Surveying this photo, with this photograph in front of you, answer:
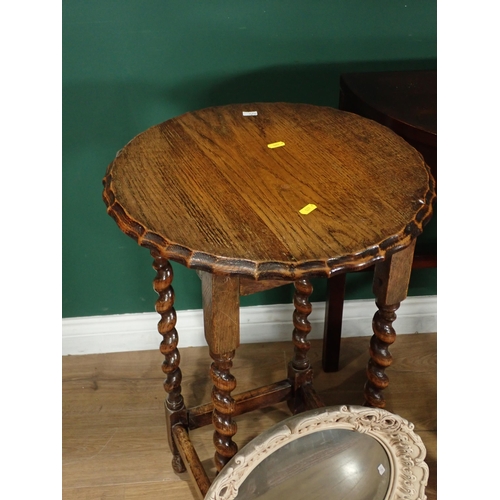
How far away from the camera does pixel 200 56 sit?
1421mm

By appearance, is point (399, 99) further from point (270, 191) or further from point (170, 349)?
point (170, 349)

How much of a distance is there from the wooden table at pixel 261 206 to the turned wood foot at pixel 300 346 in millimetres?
276

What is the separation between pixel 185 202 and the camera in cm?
99

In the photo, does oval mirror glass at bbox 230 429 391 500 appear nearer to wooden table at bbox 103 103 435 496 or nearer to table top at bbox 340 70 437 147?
wooden table at bbox 103 103 435 496

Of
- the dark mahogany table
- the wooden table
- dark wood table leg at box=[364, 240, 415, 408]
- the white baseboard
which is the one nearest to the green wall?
→ the dark mahogany table

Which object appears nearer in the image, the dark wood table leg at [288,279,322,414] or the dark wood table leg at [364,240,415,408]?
the dark wood table leg at [364,240,415,408]

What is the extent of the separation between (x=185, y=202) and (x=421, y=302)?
39.7 inches

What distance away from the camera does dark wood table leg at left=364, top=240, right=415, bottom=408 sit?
1051 mm

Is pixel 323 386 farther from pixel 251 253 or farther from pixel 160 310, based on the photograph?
pixel 251 253

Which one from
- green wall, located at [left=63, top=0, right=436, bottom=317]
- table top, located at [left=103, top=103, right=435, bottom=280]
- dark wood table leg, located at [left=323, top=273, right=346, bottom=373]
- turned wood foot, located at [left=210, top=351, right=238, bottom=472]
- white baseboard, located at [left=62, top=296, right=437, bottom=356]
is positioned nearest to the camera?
table top, located at [left=103, top=103, right=435, bottom=280]

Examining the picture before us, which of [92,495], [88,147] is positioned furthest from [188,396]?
[88,147]

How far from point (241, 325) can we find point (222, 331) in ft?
2.61

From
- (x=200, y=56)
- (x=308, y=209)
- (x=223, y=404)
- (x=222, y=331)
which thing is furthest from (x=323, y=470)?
(x=200, y=56)

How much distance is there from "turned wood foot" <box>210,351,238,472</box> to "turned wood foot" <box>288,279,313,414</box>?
39cm
